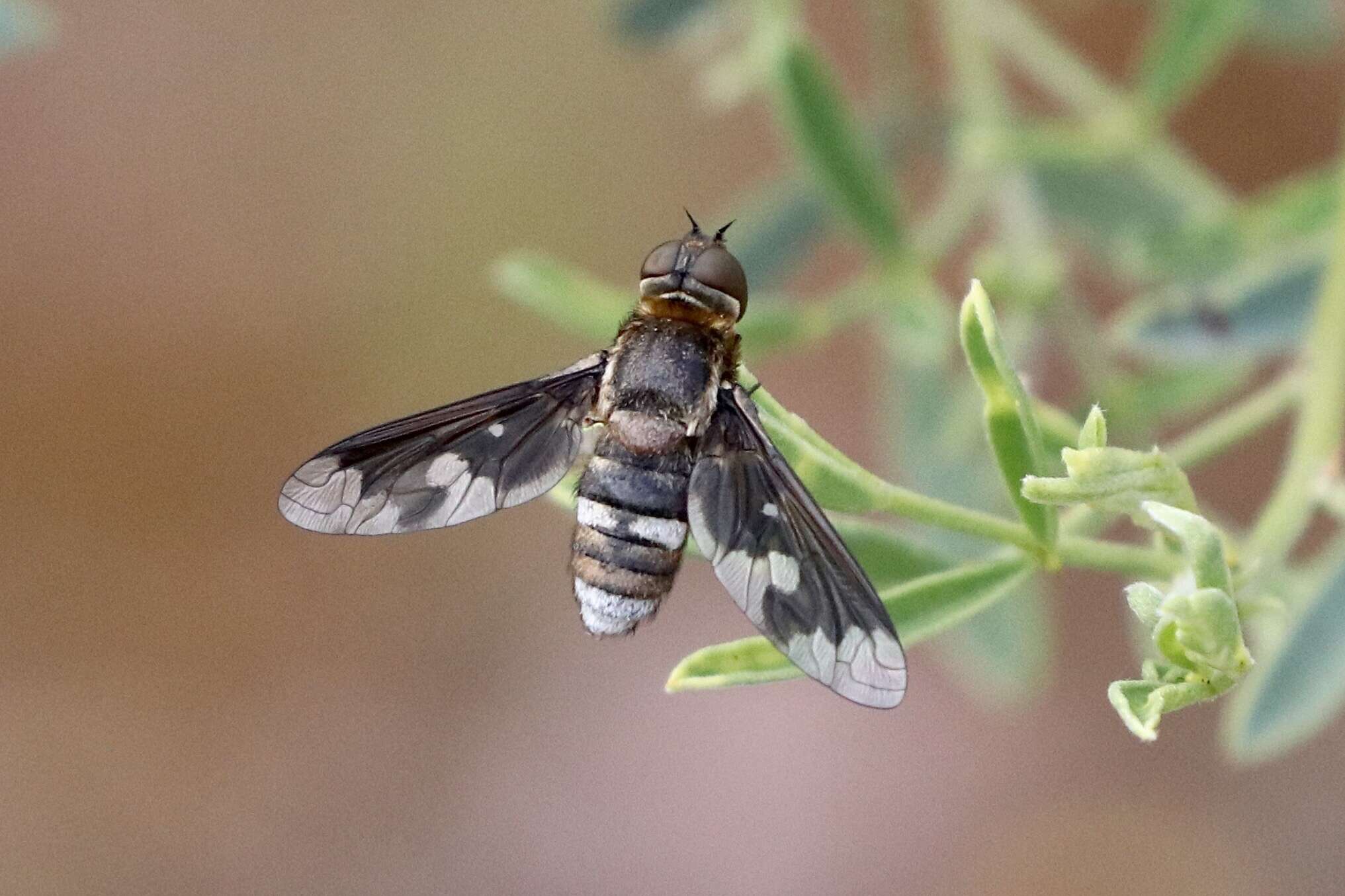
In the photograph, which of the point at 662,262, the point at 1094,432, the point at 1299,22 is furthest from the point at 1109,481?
the point at 1299,22

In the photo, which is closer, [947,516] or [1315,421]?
[947,516]

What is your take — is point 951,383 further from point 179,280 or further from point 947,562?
point 179,280

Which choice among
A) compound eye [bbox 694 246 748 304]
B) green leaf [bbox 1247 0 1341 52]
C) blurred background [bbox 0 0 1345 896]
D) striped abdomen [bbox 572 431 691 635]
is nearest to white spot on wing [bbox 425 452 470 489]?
striped abdomen [bbox 572 431 691 635]

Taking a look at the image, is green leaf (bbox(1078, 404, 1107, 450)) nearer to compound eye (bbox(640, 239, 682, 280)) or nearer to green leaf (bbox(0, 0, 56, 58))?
compound eye (bbox(640, 239, 682, 280))

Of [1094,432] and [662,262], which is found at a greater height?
[662,262]

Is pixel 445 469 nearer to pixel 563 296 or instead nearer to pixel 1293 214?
pixel 563 296

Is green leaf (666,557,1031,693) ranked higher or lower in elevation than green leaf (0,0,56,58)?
lower
